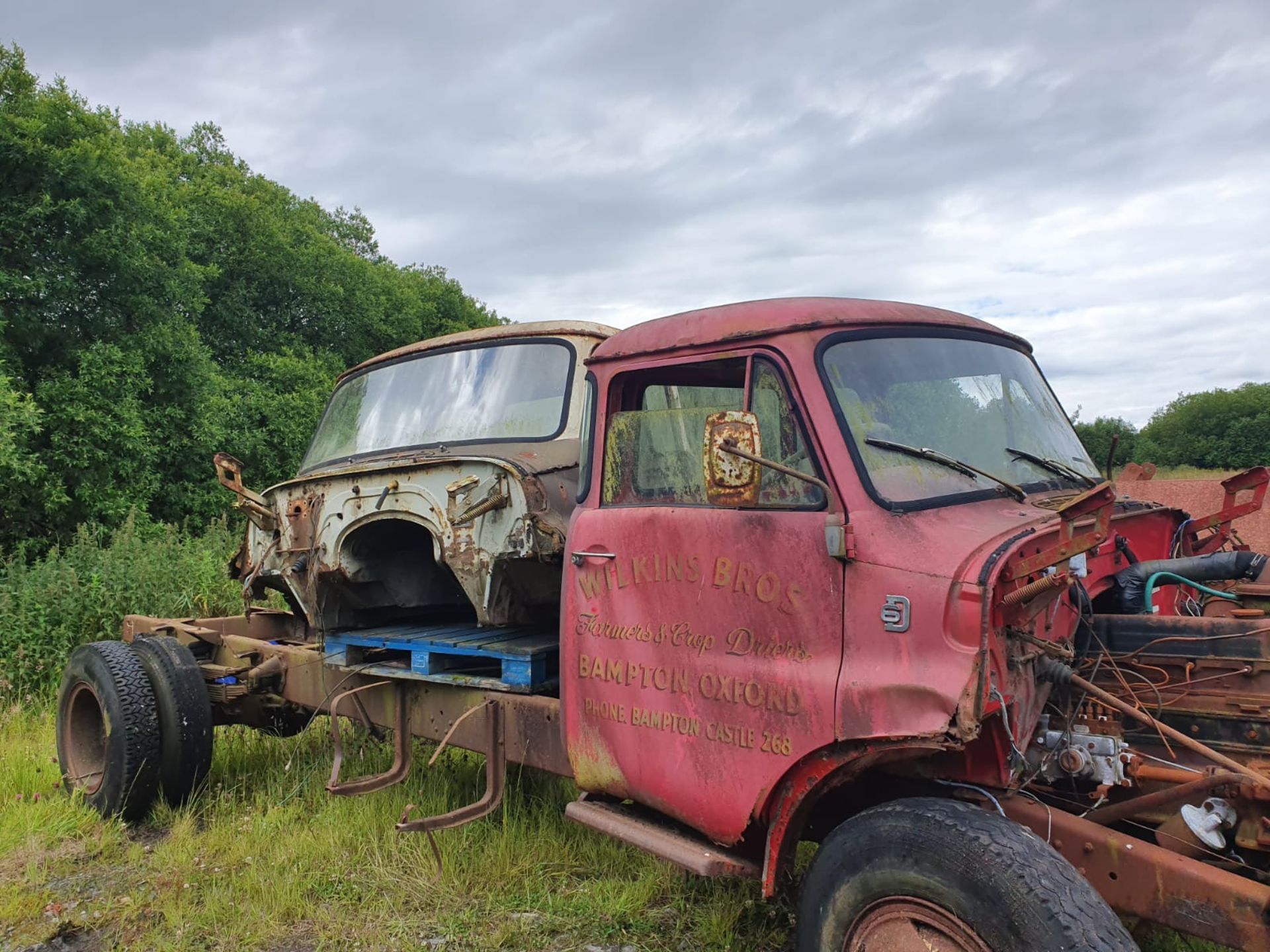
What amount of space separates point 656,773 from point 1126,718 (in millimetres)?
1535

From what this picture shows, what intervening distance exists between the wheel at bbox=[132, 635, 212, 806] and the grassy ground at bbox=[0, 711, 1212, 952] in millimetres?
158

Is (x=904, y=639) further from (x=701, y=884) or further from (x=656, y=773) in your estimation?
(x=701, y=884)

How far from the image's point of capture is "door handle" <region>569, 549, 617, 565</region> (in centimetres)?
344

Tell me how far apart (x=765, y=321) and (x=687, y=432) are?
1.63ft

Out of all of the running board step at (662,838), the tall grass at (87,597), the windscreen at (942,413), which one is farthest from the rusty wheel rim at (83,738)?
the windscreen at (942,413)

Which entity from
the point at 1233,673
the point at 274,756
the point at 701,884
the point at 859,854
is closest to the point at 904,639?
the point at 859,854

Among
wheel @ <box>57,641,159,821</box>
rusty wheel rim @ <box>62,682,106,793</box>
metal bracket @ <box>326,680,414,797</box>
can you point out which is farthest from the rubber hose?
rusty wheel rim @ <box>62,682,106,793</box>

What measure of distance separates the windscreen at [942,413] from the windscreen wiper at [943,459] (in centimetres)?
1

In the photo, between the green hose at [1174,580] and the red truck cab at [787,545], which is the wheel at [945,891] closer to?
the red truck cab at [787,545]

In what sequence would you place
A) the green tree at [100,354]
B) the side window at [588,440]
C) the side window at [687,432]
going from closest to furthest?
the side window at [687,432] < the side window at [588,440] < the green tree at [100,354]

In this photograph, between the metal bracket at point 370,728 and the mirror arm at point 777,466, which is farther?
the metal bracket at point 370,728

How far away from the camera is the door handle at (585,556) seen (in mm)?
3438

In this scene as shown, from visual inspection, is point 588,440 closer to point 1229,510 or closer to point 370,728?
point 370,728

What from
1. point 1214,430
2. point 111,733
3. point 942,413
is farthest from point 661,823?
point 1214,430
